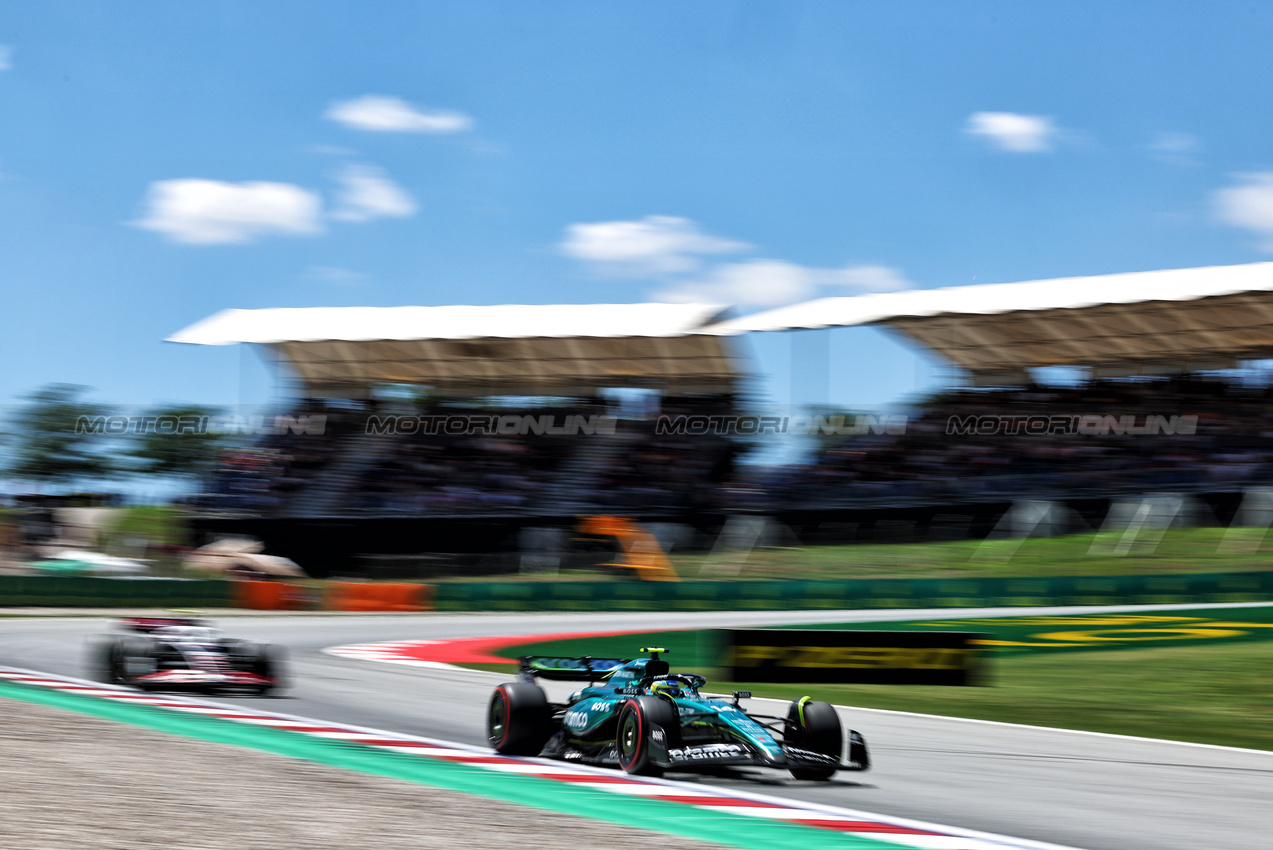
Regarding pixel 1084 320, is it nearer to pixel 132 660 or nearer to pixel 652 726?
pixel 132 660

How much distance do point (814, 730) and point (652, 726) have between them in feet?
3.17

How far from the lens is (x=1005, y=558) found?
2622cm

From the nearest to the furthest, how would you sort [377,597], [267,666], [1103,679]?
[267,666]
[1103,679]
[377,597]

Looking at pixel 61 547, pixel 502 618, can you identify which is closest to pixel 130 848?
pixel 502 618

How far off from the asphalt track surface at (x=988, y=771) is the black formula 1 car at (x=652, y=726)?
0.20m

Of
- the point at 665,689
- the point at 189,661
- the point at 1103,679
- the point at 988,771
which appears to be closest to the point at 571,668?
the point at 665,689

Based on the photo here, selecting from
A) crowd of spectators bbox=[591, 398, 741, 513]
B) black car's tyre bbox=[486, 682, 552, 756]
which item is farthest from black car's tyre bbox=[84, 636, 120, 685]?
crowd of spectators bbox=[591, 398, 741, 513]

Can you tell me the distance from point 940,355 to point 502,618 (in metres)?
12.6

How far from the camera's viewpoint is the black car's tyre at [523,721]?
25.7ft

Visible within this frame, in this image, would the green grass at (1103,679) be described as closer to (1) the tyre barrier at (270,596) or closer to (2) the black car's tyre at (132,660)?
(2) the black car's tyre at (132,660)

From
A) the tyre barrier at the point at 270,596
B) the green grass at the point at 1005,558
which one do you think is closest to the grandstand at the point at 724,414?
the green grass at the point at 1005,558

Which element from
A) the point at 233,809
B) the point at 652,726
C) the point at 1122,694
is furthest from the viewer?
the point at 1122,694

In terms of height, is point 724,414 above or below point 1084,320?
below

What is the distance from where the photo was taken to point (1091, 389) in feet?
99.0
